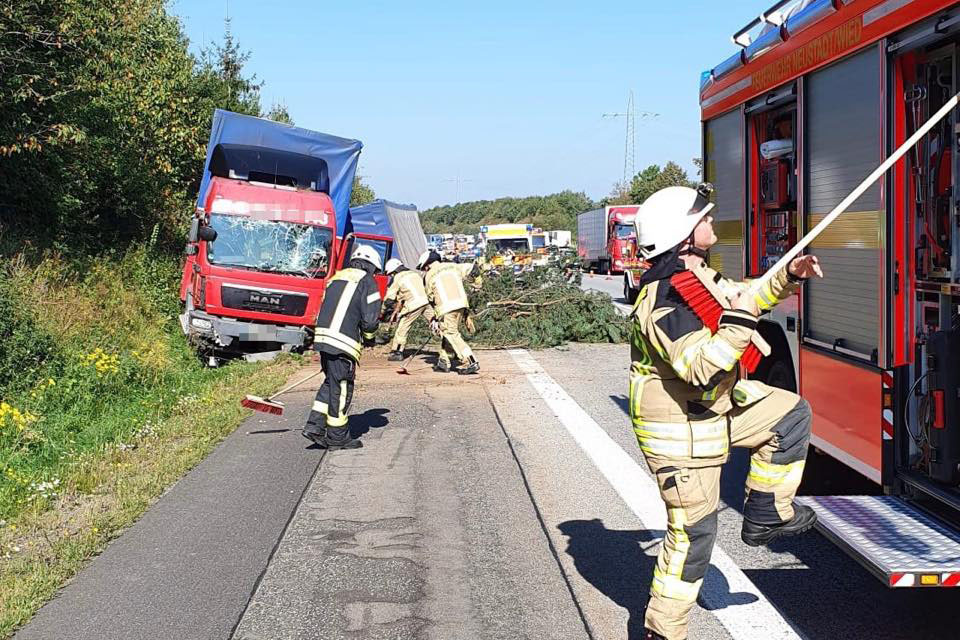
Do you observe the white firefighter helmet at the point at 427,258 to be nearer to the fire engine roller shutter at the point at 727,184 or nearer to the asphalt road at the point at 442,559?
the asphalt road at the point at 442,559

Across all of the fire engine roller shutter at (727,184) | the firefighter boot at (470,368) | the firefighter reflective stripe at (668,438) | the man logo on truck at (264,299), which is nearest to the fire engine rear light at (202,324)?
the man logo on truck at (264,299)

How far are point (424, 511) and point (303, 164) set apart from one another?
12165mm

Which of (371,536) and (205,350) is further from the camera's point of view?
(205,350)

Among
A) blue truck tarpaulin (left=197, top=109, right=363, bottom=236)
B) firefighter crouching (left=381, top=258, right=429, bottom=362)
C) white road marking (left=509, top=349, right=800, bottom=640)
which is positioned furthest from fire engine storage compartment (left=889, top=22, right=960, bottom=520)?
blue truck tarpaulin (left=197, top=109, right=363, bottom=236)

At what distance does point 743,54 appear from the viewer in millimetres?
7715

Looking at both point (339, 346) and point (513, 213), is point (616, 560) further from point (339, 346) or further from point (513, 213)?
point (513, 213)

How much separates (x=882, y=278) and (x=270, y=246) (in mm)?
12515

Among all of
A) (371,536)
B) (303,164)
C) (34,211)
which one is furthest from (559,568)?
(34,211)

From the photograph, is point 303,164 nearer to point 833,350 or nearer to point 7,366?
point 7,366

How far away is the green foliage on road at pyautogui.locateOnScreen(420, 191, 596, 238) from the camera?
117250 mm

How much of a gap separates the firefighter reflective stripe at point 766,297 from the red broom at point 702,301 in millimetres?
178

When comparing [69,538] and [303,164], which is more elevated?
[303,164]

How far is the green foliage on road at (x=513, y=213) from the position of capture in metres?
117

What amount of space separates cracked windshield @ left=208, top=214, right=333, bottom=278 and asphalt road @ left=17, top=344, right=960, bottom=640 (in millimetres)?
7118
